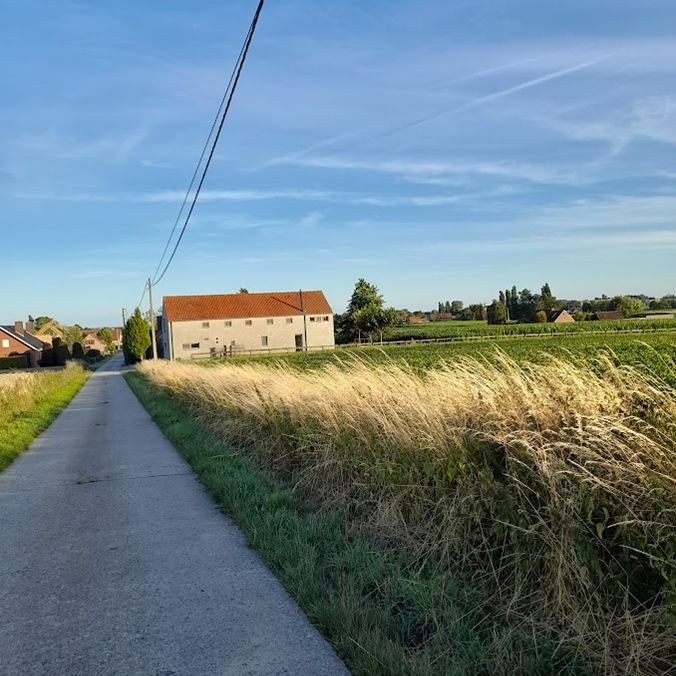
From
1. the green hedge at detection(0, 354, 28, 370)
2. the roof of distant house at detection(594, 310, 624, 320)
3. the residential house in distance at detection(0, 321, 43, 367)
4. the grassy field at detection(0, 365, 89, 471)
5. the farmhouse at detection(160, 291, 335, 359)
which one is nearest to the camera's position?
the grassy field at detection(0, 365, 89, 471)

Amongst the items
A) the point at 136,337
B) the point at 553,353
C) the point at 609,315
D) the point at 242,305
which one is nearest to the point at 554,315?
the point at 609,315

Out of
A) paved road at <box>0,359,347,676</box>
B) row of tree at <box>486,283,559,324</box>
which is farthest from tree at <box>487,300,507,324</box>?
paved road at <box>0,359,347,676</box>

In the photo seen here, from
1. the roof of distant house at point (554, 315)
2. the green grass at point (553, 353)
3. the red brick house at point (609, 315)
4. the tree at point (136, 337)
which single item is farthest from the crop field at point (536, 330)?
the green grass at point (553, 353)

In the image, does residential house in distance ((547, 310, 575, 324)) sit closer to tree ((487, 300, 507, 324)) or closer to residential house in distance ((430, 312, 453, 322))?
tree ((487, 300, 507, 324))

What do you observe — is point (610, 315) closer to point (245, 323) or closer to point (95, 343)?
point (245, 323)

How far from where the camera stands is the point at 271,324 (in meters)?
75.7

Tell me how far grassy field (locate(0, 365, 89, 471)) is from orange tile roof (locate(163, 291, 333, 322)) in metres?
41.4

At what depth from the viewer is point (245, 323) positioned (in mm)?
74688

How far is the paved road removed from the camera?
3471 millimetres

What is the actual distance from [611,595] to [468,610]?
841 mm

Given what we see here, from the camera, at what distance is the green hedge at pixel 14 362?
72875 millimetres

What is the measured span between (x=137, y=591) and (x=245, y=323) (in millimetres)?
71000

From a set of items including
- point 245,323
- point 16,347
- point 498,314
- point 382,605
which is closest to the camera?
point 382,605

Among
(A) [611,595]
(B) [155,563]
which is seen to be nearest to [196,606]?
(B) [155,563]
